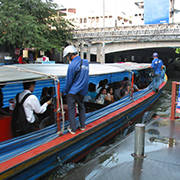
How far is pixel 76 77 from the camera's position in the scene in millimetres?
3855

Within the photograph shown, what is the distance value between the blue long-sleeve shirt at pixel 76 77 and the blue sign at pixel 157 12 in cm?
2603

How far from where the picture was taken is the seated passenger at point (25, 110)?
359 centimetres

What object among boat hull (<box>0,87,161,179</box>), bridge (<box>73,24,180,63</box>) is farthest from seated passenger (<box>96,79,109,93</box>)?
bridge (<box>73,24,180,63</box>)

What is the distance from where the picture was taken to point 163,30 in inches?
746

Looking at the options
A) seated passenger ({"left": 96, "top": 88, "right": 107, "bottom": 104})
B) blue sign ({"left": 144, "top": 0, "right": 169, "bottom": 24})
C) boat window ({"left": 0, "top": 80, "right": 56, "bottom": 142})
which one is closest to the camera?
boat window ({"left": 0, "top": 80, "right": 56, "bottom": 142})

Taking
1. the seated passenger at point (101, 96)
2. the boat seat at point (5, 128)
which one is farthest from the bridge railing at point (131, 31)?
the boat seat at point (5, 128)

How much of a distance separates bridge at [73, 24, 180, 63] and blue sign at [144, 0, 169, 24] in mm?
6713

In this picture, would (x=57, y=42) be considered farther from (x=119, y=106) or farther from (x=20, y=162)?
(x=20, y=162)

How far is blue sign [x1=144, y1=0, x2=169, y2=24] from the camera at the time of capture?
88.8 ft

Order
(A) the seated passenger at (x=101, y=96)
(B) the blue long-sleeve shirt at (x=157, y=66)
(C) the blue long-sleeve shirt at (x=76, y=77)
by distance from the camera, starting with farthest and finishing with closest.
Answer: (B) the blue long-sleeve shirt at (x=157, y=66)
(A) the seated passenger at (x=101, y=96)
(C) the blue long-sleeve shirt at (x=76, y=77)

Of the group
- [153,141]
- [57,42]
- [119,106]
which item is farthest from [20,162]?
[57,42]

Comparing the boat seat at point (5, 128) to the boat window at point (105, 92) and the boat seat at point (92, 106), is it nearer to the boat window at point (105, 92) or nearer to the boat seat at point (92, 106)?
the boat window at point (105, 92)

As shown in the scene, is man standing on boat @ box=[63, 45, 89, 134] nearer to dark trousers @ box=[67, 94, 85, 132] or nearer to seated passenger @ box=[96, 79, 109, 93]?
dark trousers @ box=[67, 94, 85, 132]

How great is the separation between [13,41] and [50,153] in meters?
12.2
